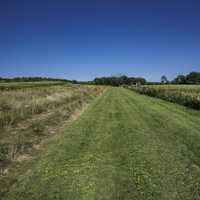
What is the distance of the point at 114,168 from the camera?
572cm

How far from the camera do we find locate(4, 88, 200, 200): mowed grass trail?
14.6ft

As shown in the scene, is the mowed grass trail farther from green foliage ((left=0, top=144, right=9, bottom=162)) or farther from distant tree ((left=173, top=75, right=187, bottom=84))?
distant tree ((left=173, top=75, right=187, bottom=84))

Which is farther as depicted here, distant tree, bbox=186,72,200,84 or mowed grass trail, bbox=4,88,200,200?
distant tree, bbox=186,72,200,84

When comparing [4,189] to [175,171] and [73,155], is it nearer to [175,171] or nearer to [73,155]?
[73,155]

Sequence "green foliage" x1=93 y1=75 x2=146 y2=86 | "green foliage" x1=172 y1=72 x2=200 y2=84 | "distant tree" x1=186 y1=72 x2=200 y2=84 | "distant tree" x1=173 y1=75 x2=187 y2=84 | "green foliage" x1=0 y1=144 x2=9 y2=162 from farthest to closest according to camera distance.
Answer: "green foliage" x1=93 y1=75 x2=146 y2=86 → "distant tree" x1=173 y1=75 x2=187 y2=84 → "green foliage" x1=172 y1=72 x2=200 y2=84 → "distant tree" x1=186 y1=72 x2=200 y2=84 → "green foliage" x1=0 y1=144 x2=9 y2=162

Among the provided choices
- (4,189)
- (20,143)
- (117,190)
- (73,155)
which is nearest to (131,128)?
(73,155)

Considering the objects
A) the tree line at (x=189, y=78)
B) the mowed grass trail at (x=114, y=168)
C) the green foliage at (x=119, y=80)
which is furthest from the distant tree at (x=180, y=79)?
→ the mowed grass trail at (x=114, y=168)

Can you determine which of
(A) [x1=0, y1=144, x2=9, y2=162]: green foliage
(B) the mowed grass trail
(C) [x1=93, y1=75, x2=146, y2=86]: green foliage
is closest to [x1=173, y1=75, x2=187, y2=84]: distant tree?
(C) [x1=93, y1=75, x2=146, y2=86]: green foliage

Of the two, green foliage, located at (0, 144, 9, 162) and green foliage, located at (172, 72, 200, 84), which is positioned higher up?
green foliage, located at (172, 72, 200, 84)

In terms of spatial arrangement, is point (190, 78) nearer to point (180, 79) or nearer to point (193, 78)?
point (193, 78)

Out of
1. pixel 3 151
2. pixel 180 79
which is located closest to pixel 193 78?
pixel 180 79

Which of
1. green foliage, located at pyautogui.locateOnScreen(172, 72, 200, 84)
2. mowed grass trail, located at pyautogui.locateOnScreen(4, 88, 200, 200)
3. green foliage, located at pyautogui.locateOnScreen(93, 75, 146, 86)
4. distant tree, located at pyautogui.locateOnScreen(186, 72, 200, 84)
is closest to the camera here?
mowed grass trail, located at pyautogui.locateOnScreen(4, 88, 200, 200)

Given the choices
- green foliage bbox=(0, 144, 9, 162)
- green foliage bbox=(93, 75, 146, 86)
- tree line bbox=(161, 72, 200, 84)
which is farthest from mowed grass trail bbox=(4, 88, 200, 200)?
green foliage bbox=(93, 75, 146, 86)

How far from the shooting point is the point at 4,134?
8859mm
